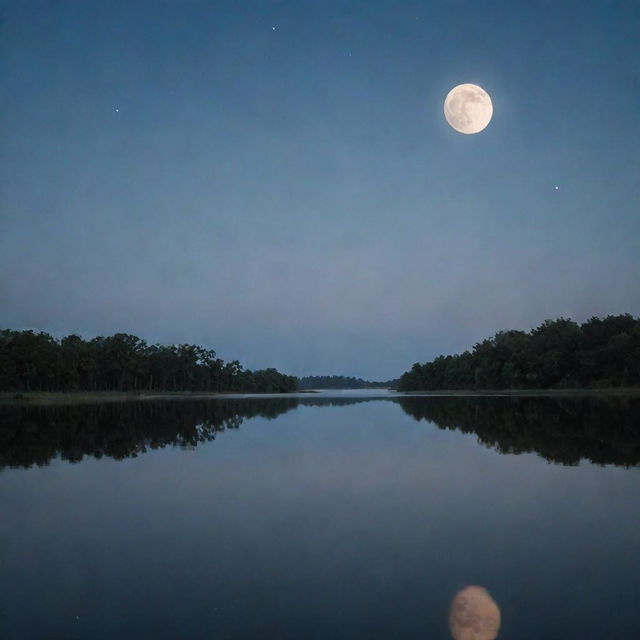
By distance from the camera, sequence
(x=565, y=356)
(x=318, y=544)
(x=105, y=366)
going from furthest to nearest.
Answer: (x=105, y=366) < (x=565, y=356) < (x=318, y=544)

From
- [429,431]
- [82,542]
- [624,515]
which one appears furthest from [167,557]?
[429,431]

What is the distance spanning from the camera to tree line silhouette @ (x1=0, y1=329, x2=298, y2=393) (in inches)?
3088

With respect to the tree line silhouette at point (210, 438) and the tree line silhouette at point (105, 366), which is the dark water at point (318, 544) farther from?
the tree line silhouette at point (105, 366)

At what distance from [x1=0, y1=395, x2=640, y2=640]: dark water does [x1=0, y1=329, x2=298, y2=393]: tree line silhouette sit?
6770cm

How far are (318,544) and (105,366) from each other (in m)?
98.9

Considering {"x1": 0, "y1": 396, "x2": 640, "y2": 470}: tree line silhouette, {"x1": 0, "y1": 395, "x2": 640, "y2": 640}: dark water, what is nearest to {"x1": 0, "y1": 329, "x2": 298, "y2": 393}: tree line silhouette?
{"x1": 0, "y1": 396, "x2": 640, "y2": 470}: tree line silhouette

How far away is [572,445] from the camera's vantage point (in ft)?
62.5

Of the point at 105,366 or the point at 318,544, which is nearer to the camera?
the point at 318,544

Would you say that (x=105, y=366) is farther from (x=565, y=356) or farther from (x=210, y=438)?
(x=210, y=438)

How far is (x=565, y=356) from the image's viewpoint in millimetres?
87750

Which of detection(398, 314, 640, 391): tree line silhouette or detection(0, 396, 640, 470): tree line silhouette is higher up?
detection(398, 314, 640, 391): tree line silhouette

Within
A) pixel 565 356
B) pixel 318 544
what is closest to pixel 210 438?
pixel 318 544

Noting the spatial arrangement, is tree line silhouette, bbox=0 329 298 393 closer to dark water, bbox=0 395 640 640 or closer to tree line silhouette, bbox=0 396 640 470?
tree line silhouette, bbox=0 396 640 470

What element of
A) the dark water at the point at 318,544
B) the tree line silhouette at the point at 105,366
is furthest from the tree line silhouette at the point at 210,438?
the tree line silhouette at the point at 105,366
